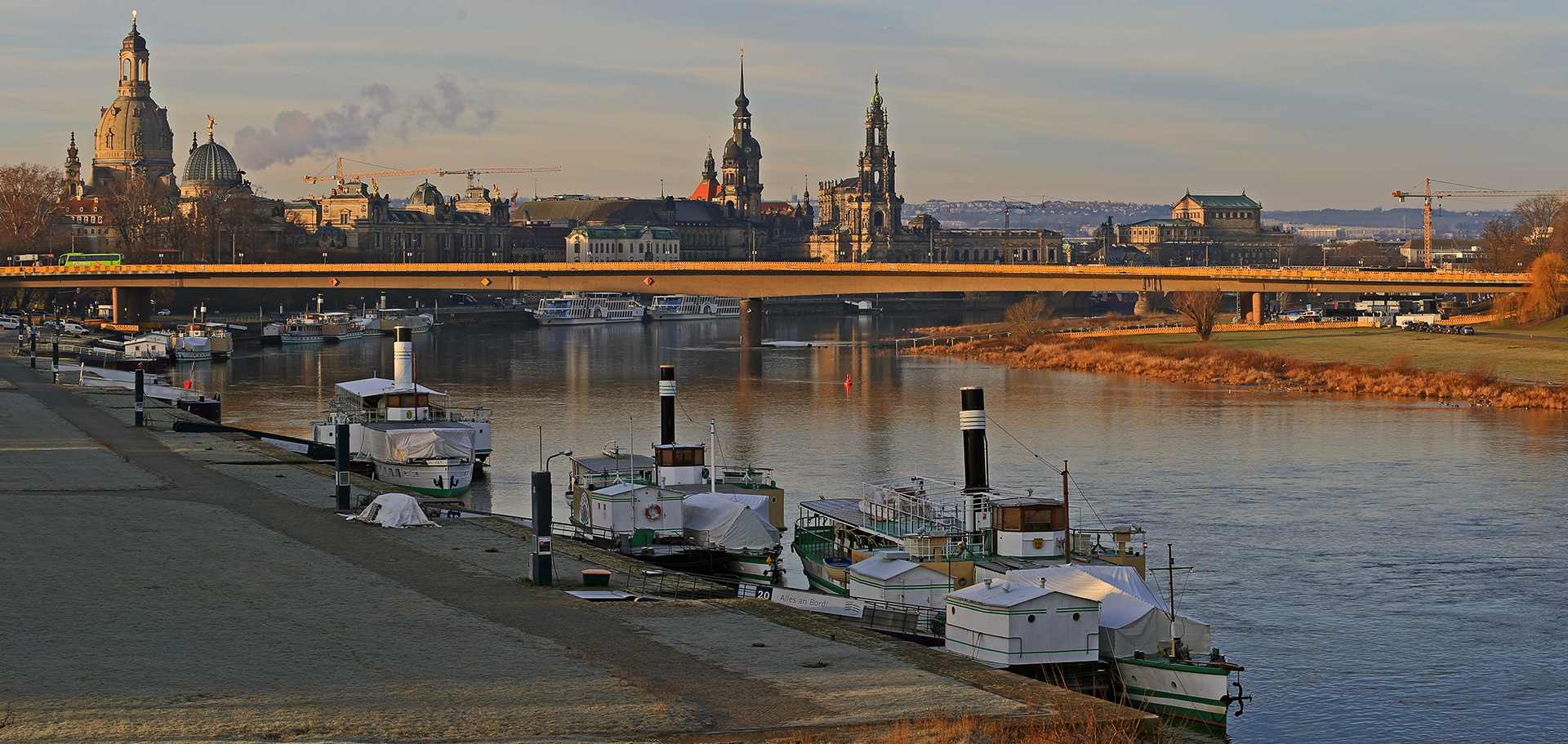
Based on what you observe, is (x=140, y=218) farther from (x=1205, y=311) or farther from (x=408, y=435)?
(x=408, y=435)

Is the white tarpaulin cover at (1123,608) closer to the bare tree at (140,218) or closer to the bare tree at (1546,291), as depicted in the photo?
the bare tree at (1546,291)

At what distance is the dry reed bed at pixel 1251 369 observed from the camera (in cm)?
6994

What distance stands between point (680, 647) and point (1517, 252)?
130 m

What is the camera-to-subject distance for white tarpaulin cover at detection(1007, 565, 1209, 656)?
24.2m

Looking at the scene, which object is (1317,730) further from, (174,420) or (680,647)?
(174,420)

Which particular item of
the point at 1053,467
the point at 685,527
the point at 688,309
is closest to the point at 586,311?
the point at 688,309

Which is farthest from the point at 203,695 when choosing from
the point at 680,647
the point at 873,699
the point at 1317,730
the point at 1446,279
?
the point at 1446,279

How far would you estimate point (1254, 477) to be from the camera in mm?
46344

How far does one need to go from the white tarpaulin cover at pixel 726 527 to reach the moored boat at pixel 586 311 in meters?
126

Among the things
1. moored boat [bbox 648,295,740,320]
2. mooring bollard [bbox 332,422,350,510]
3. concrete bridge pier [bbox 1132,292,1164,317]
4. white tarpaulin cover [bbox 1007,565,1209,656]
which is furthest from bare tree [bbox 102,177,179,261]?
white tarpaulin cover [bbox 1007,565,1209,656]

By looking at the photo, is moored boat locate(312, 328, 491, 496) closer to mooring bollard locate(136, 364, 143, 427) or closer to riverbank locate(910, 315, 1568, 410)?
mooring bollard locate(136, 364, 143, 427)

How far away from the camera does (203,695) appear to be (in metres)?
19.2

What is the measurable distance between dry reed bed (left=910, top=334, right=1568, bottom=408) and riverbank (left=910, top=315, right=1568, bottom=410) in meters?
0.07

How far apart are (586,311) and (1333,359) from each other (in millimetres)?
100560
